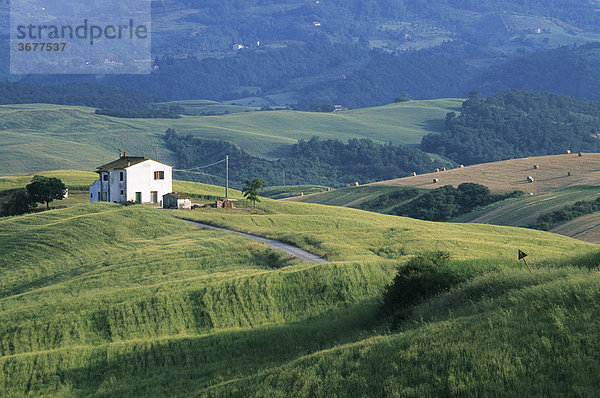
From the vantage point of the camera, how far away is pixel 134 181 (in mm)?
93000

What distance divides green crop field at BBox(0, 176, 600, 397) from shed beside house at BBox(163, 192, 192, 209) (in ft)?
73.0

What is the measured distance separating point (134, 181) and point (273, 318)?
195 ft

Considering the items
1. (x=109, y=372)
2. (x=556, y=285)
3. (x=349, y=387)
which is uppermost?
(x=556, y=285)

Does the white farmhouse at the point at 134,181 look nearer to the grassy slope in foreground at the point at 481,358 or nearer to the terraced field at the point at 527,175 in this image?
the terraced field at the point at 527,175

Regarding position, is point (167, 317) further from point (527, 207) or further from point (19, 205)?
point (527, 207)

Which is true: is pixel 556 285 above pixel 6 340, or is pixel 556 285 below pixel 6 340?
above


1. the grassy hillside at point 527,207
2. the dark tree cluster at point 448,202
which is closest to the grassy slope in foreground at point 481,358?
the grassy hillside at point 527,207

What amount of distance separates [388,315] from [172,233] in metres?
37.3

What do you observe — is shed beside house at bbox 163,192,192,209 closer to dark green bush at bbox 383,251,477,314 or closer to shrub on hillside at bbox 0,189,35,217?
shrub on hillside at bbox 0,189,35,217

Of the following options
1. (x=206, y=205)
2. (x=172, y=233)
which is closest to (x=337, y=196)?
(x=206, y=205)

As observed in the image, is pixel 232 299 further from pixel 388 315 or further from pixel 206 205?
pixel 206 205

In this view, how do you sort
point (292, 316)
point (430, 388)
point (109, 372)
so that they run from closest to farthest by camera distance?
point (430, 388), point (109, 372), point (292, 316)

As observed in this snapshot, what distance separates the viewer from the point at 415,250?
5669cm

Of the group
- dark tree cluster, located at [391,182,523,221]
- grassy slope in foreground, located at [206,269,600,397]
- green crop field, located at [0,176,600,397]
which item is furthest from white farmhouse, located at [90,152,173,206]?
grassy slope in foreground, located at [206,269,600,397]
